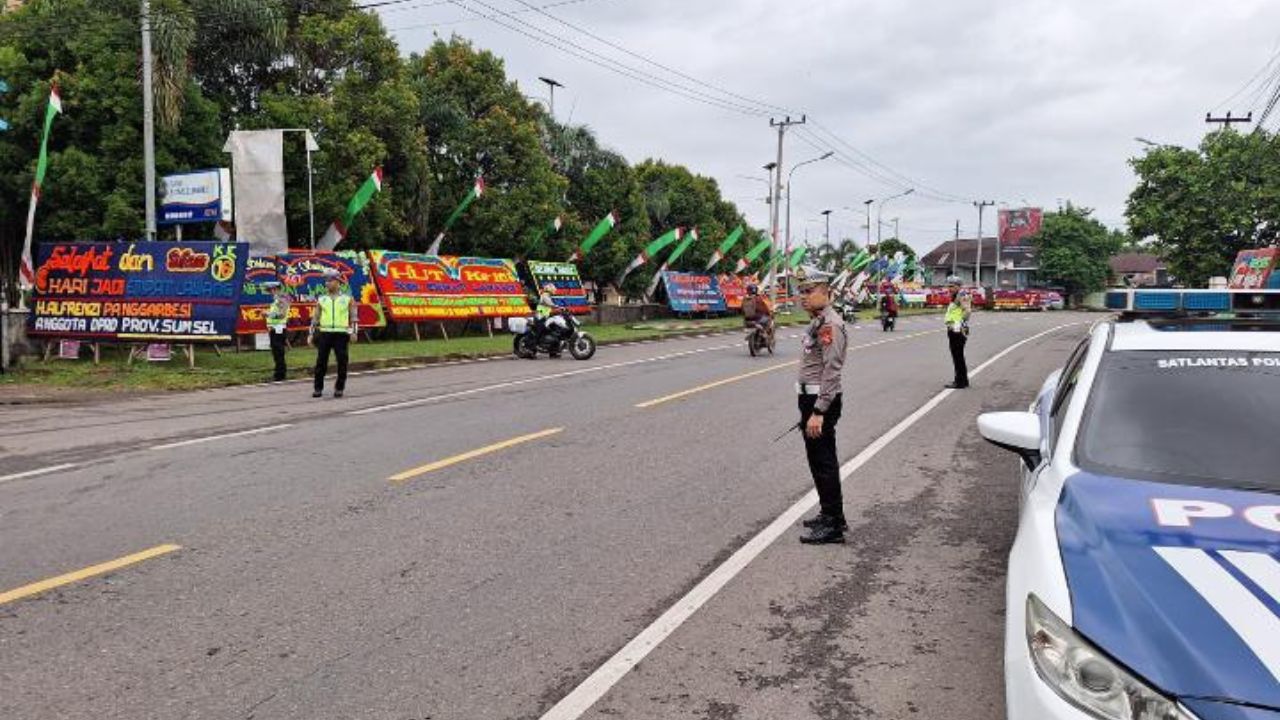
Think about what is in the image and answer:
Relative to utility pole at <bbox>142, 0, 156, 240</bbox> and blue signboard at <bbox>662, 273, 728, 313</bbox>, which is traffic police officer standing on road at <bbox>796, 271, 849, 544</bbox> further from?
blue signboard at <bbox>662, 273, 728, 313</bbox>

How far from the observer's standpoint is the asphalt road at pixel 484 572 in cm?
385

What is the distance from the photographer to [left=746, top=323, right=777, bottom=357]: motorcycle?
21844 mm

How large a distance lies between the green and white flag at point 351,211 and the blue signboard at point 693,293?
62.8ft

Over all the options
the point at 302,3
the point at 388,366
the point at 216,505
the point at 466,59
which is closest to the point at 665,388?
the point at 388,366

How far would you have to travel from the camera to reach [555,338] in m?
21.0

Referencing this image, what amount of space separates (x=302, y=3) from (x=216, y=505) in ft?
74.0

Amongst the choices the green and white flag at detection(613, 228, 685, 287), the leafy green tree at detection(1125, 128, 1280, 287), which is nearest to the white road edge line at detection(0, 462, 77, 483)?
the green and white flag at detection(613, 228, 685, 287)

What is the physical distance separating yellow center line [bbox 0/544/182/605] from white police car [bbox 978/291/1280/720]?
4694 millimetres

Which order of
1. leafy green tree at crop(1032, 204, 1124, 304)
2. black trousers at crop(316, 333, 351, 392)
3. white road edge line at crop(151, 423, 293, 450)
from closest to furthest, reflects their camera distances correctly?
white road edge line at crop(151, 423, 293, 450) < black trousers at crop(316, 333, 351, 392) < leafy green tree at crop(1032, 204, 1124, 304)

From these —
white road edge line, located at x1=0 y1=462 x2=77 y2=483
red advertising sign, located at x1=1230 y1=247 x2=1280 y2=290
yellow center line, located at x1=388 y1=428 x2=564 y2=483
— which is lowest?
white road edge line, located at x1=0 y1=462 x2=77 y2=483

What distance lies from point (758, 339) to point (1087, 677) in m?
19.6

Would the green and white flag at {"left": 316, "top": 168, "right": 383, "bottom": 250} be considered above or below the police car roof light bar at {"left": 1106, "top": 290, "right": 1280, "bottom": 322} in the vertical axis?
above

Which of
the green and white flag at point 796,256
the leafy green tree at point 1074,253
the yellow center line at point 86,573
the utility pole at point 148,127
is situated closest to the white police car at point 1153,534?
the yellow center line at point 86,573

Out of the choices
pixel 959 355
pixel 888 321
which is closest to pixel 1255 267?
pixel 888 321
